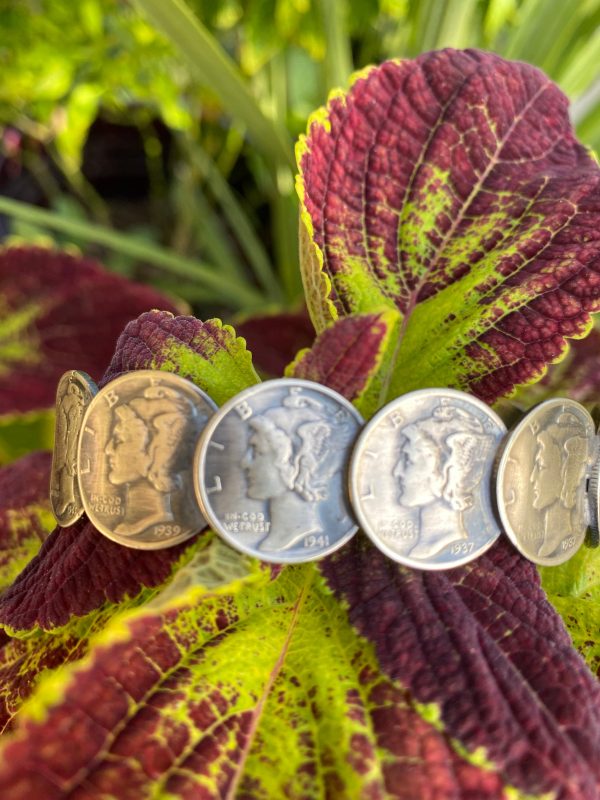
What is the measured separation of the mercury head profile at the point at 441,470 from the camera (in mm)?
363

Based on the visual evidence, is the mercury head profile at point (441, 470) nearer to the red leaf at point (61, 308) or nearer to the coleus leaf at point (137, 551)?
the coleus leaf at point (137, 551)

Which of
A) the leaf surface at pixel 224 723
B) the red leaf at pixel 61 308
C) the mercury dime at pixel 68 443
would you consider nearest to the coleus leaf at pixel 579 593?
the leaf surface at pixel 224 723

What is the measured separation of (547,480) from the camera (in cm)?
41

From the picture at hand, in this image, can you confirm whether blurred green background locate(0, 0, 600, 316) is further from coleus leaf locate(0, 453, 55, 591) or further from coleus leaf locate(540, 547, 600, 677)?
coleus leaf locate(540, 547, 600, 677)

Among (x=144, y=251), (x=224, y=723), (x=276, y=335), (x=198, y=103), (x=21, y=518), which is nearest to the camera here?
(x=224, y=723)

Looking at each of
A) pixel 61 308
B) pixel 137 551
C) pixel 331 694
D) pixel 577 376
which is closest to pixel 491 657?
pixel 331 694

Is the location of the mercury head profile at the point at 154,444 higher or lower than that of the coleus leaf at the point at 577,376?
higher

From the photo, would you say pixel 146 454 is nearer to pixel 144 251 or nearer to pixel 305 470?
pixel 305 470

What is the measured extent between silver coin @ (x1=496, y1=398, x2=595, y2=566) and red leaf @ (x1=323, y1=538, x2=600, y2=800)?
0.02 metres

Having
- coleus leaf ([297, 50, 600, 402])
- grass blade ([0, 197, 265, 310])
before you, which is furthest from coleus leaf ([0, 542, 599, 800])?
grass blade ([0, 197, 265, 310])

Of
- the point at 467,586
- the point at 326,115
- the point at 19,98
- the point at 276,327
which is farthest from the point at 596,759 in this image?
the point at 19,98

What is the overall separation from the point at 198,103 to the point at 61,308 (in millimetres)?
465

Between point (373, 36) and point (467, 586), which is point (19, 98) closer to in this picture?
point (373, 36)

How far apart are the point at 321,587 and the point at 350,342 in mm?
134
